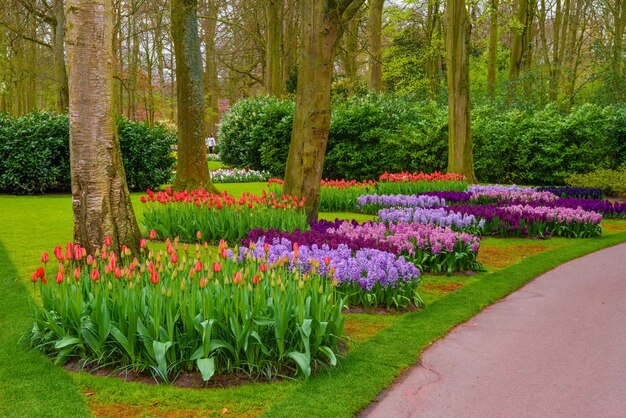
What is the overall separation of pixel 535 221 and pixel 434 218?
82.8 inches

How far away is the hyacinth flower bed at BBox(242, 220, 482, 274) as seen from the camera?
22.0ft

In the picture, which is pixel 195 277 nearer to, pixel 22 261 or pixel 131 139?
pixel 22 261

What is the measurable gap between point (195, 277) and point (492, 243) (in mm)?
6417

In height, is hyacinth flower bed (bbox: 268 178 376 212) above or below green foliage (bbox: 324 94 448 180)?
below

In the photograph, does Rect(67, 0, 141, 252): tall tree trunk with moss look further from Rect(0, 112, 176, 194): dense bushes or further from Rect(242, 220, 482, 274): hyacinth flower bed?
Rect(0, 112, 176, 194): dense bushes

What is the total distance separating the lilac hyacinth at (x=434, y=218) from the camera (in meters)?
8.94

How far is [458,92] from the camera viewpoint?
17109mm

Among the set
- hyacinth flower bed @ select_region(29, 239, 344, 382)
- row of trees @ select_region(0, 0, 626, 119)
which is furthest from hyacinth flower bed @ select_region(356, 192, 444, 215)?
row of trees @ select_region(0, 0, 626, 119)

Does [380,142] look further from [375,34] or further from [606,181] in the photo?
[606,181]

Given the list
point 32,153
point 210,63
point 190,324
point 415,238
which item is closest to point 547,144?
point 415,238

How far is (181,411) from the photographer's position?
3.38m

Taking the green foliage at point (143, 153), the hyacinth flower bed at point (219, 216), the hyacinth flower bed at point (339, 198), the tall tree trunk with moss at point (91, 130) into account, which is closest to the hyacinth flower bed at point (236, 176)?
the green foliage at point (143, 153)

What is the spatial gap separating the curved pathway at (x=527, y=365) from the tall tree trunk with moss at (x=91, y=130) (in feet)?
9.93

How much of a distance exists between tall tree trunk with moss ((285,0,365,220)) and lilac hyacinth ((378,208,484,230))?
1300 mm
